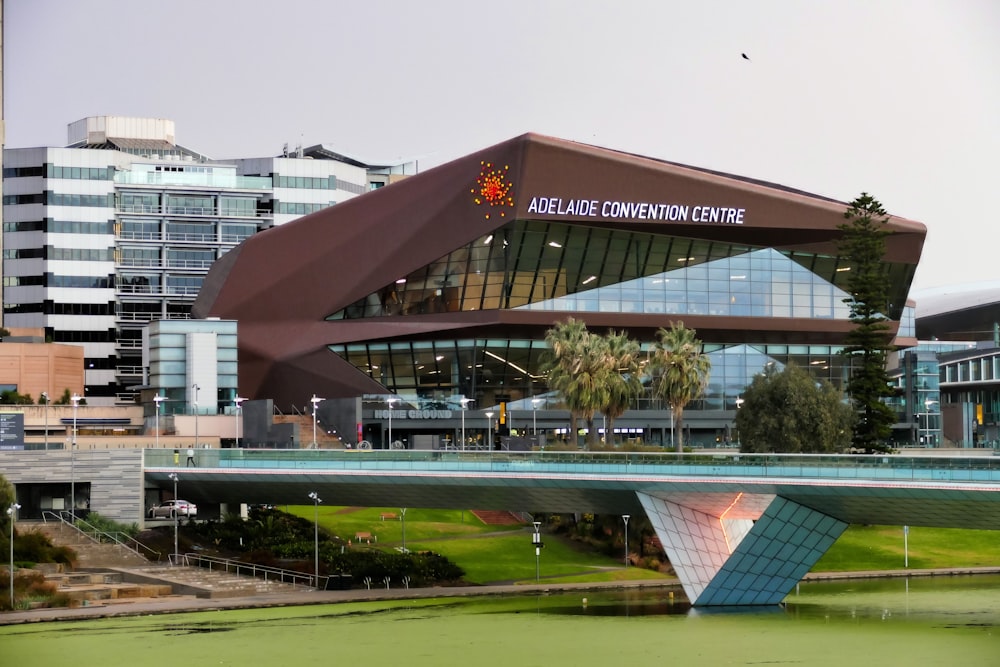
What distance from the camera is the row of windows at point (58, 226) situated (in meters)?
178

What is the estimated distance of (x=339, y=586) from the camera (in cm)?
8400

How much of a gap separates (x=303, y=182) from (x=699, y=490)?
12244 centimetres

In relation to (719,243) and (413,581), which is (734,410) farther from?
(413,581)

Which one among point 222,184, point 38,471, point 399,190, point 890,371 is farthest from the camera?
point 222,184

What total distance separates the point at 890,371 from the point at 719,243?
92.3 ft

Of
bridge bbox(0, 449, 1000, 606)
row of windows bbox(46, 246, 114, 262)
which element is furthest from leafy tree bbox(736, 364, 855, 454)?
row of windows bbox(46, 246, 114, 262)

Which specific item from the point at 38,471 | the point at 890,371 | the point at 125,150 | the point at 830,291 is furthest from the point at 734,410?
the point at 125,150

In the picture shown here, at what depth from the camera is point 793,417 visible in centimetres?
10506

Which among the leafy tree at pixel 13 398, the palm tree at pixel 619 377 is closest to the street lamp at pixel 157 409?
A: the leafy tree at pixel 13 398

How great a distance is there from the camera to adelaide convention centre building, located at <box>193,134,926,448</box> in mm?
119875

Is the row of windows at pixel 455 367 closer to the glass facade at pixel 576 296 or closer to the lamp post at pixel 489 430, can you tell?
the glass facade at pixel 576 296

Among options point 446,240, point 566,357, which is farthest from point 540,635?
point 446,240

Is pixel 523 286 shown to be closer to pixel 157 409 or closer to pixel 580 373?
pixel 580 373

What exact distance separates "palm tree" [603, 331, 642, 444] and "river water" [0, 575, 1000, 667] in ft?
85.0
